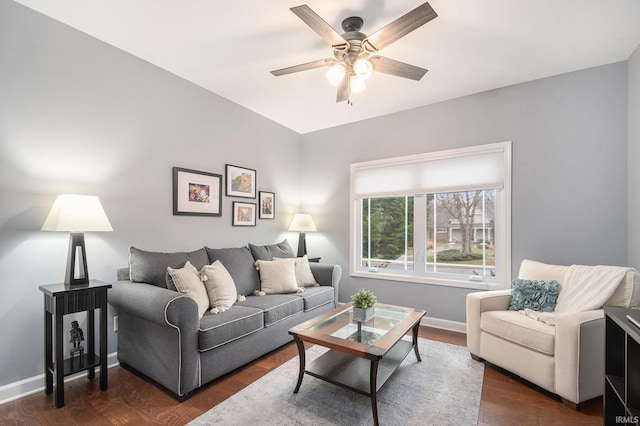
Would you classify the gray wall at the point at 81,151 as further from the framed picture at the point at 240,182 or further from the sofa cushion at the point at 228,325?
the sofa cushion at the point at 228,325

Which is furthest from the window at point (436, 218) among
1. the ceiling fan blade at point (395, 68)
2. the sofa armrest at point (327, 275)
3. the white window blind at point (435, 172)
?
the ceiling fan blade at point (395, 68)

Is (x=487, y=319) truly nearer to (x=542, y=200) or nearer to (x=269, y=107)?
(x=542, y=200)

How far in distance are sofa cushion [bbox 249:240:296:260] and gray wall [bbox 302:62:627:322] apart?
4.38ft

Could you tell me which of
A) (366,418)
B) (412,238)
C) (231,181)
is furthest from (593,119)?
(231,181)

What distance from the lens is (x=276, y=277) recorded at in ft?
10.8

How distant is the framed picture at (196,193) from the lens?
3.06 metres

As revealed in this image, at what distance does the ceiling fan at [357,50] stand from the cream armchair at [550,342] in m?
2.08

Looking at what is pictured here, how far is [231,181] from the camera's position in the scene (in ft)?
12.0

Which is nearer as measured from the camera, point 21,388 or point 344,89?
point 21,388

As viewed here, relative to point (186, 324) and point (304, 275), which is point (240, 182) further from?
point (186, 324)

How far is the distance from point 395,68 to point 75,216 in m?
2.58

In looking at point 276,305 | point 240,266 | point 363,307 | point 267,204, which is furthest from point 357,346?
point 267,204

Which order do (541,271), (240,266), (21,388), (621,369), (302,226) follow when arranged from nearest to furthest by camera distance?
(621,369)
(21,388)
(541,271)
(240,266)
(302,226)

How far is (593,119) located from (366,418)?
3.36 m
